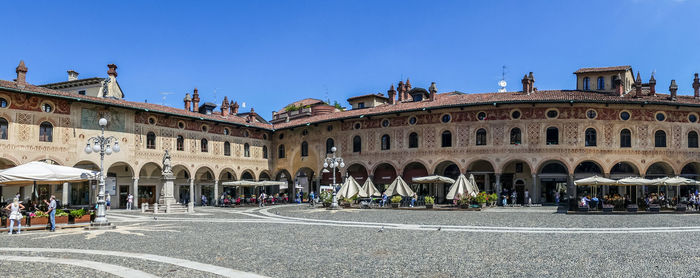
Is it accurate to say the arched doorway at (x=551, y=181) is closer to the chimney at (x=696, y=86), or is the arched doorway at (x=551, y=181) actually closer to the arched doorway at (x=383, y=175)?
the chimney at (x=696, y=86)

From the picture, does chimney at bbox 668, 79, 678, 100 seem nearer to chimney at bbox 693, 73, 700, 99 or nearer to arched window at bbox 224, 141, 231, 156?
chimney at bbox 693, 73, 700, 99

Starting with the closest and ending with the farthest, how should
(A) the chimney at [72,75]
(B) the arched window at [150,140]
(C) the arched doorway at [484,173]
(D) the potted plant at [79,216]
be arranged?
(D) the potted plant at [79,216] → (B) the arched window at [150,140] → (C) the arched doorway at [484,173] → (A) the chimney at [72,75]

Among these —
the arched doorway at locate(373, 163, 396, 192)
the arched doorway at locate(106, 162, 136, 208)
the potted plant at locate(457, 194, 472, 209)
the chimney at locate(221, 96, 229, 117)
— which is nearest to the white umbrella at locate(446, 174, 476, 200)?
the potted plant at locate(457, 194, 472, 209)

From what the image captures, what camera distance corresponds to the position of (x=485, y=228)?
16.8m

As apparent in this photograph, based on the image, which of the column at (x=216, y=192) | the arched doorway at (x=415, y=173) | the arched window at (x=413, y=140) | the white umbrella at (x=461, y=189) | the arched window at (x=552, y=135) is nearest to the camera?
the white umbrella at (x=461, y=189)

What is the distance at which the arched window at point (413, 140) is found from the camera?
36.1m

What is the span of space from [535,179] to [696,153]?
9.47 m

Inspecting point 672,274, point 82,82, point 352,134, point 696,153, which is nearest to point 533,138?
point 696,153

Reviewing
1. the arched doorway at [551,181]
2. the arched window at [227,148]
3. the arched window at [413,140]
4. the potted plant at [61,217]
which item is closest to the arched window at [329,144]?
the arched window at [413,140]

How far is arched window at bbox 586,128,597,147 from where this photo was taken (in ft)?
107

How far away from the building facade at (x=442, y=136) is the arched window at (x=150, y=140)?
8 centimetres

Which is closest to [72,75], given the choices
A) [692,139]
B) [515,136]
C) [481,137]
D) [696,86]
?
[481,137]

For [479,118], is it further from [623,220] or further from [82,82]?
[82,82]

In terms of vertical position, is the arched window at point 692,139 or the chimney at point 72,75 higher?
the chimney at point 72,75
